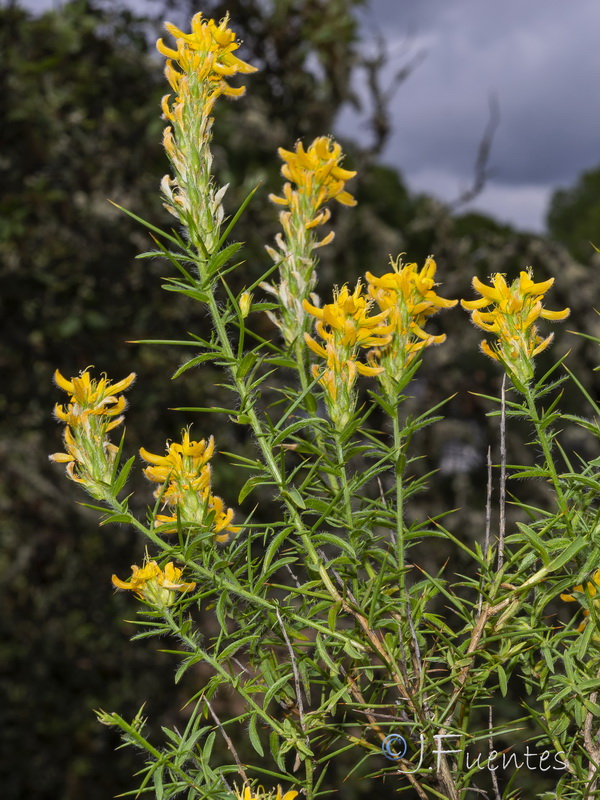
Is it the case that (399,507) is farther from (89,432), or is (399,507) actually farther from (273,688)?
(89,432)

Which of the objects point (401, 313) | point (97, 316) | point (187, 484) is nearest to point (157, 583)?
point (187, 484)

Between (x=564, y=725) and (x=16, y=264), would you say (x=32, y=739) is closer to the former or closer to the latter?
(x=16, y=264)

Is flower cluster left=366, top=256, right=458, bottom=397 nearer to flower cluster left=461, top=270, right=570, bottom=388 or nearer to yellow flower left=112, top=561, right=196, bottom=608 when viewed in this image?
flower cluster left=461, top=270, right=570, bottom=388

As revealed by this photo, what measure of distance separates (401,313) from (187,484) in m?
Result: 0.27

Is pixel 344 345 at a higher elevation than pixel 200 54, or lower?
lower

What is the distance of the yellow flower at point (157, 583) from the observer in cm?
78

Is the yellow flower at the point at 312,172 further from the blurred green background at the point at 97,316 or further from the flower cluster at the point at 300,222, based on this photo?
the blurred green background at the point at 97,316

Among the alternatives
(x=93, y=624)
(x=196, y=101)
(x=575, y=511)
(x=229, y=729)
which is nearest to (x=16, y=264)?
(x=93, y=624)

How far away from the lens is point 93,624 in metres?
3.85

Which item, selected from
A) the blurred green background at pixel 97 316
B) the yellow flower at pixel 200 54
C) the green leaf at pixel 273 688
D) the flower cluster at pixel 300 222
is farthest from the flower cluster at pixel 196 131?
the blurred green background at pixel 97 316

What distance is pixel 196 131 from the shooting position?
79 cm

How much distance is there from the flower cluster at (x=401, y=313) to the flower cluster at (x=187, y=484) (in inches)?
7.6

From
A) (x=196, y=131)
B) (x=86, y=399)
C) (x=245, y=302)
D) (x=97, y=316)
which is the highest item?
(x=196, y=131)

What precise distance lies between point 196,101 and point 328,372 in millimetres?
289
